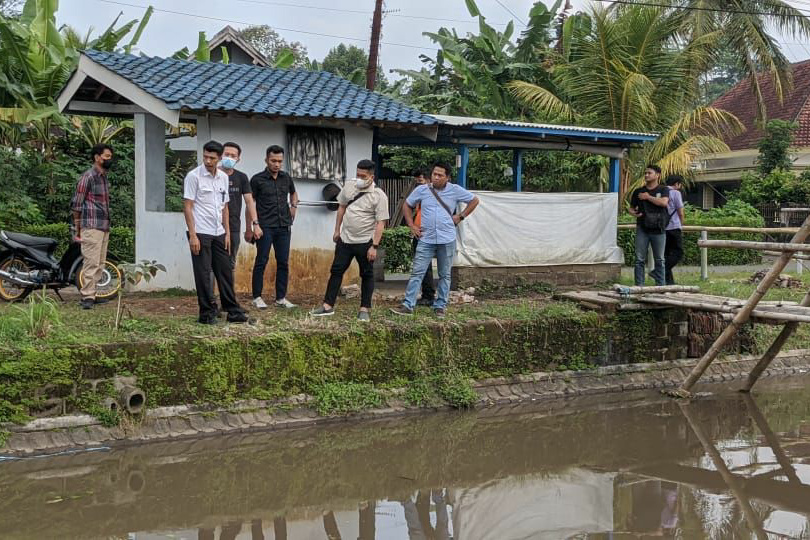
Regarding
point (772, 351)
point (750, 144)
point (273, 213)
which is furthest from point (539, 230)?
point (750, 144)

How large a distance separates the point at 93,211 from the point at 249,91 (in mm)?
2833

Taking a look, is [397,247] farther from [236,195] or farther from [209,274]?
[209,274]

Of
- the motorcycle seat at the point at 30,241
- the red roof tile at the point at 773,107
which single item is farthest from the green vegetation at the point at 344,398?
the red roof tile at the point at 773,107

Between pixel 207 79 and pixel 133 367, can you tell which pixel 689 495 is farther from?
pixel 207 79

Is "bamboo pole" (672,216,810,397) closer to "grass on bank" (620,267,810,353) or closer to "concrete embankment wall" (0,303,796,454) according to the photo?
"concrete embankment wall" (0,303,796,454)

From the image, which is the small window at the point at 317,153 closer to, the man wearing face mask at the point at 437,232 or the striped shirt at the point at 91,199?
the man wearing face mask at the point at 437,232

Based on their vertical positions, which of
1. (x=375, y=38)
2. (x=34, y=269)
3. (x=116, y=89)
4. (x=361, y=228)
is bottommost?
(x=34, y=269)

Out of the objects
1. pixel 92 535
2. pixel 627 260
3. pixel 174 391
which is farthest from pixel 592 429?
pixel 627 260

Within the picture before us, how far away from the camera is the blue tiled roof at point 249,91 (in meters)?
10.6

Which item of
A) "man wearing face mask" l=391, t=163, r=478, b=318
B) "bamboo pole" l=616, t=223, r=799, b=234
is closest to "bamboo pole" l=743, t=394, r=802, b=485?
"bamboo pole" l=616, t=223, r=799, b=234

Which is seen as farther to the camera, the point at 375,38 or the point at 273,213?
the point at 375,38

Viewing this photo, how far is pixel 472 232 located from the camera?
1229 centimetres

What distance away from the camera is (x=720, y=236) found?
18828mm

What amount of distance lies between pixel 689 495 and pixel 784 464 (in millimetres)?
1379
